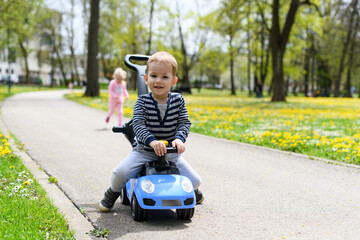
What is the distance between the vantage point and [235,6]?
25.3 m

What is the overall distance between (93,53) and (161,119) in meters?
24.4

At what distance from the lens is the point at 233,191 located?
5023 mm

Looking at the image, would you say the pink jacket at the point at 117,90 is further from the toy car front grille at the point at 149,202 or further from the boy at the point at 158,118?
the toy car front grille at the point at 149,202

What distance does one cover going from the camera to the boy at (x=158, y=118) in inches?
145

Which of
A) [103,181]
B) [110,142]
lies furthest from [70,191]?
[110,142]

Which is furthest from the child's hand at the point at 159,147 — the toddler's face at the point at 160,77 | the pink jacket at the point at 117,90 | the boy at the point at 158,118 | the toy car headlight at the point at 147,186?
the pink jacket at the point at 117,90

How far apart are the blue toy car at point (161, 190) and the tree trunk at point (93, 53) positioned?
24174mm

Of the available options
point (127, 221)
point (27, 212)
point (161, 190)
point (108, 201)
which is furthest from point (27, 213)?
point (161, 190)

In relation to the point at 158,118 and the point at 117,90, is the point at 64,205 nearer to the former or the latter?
the point at 158,118

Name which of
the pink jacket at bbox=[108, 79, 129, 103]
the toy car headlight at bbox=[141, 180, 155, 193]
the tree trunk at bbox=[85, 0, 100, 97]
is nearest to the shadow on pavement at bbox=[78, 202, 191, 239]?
the toy car headlight at bbox=[141, 180, 155, 193]

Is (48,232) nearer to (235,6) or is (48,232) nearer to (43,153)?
(43,153)

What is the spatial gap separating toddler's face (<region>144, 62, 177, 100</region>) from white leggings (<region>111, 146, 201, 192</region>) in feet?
2.11

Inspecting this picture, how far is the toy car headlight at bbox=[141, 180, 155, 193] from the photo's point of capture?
11.6 feet

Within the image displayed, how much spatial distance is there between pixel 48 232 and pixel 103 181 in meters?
2.16
